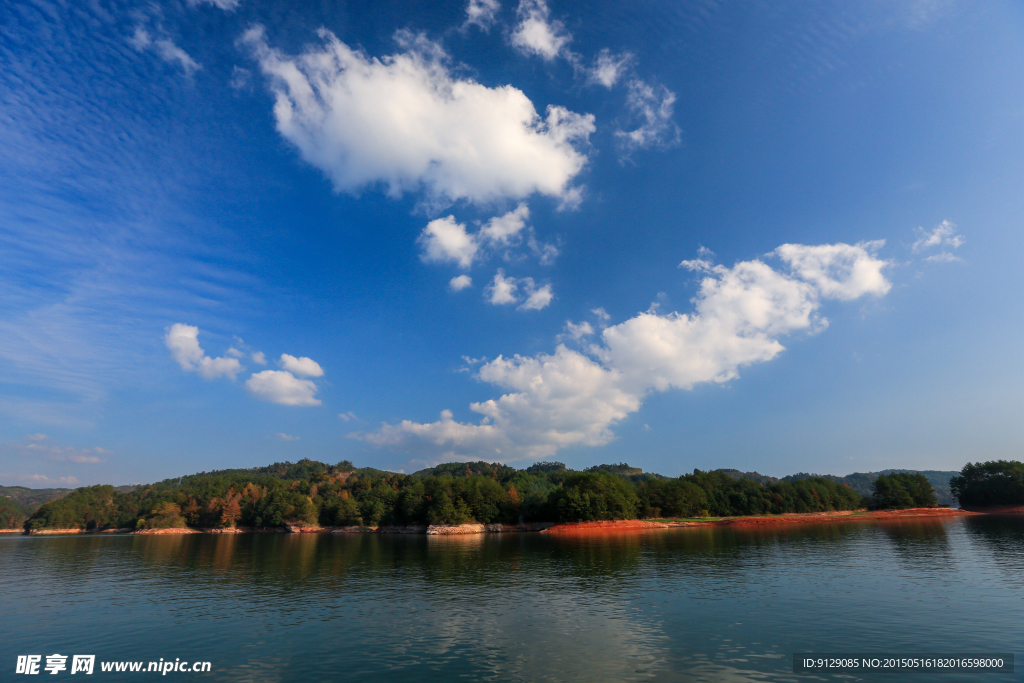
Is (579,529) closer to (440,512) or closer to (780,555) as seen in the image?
(440,512)

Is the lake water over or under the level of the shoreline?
over

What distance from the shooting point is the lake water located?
25.5 meters

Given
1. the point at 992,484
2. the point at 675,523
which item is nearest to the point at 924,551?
the point at 675,523

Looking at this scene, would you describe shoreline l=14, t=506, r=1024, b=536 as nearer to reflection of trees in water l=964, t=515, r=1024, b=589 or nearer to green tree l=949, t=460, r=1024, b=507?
green tree l=949, t=460, r=1024, b=507

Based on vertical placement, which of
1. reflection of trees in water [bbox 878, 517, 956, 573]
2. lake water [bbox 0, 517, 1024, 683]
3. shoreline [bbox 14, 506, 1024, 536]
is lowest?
shoreline [bbox 14, 506, 1024, 536]

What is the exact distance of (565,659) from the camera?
25.9 meters

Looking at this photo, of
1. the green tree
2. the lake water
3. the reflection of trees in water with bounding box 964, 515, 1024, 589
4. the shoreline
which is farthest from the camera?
the green tree

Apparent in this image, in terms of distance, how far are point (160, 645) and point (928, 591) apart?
6455 centimetres

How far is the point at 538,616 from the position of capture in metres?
36.3

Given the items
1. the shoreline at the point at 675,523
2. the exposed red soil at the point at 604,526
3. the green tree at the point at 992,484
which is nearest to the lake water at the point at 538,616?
the exposed red soil at the point at 604,526

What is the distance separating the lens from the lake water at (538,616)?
25516mm

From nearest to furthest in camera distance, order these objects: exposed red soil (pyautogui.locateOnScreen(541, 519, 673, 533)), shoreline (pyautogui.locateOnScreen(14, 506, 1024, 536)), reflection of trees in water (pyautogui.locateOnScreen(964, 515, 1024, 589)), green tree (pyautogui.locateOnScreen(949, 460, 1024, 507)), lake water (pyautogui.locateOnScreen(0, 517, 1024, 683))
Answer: lake water (pyautogui.locateOnScreen(0, 517, 1024, 683))
reflection of trees in water (pyautogui.locateOnScreen(964, 515, 1024, 589))
exposed red soil (pyautogui.locateOnScreen(541, 519, 673, 533))
shoreline (pyautogui.locateOnScreen(14, 506, 1024, 536))
green tree (pyautogui.locateOnScreen(949, 460, 1024, 507))

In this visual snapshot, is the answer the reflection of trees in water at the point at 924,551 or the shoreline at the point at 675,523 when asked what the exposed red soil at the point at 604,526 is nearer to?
the shoreline at the point at 675,523

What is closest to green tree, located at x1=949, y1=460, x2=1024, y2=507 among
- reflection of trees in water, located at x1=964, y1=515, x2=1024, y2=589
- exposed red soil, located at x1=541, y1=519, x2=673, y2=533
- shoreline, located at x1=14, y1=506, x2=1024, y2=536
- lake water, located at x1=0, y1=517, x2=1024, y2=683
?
shoreline, located at x1=14, y1=506, x2=1024, y2=536
